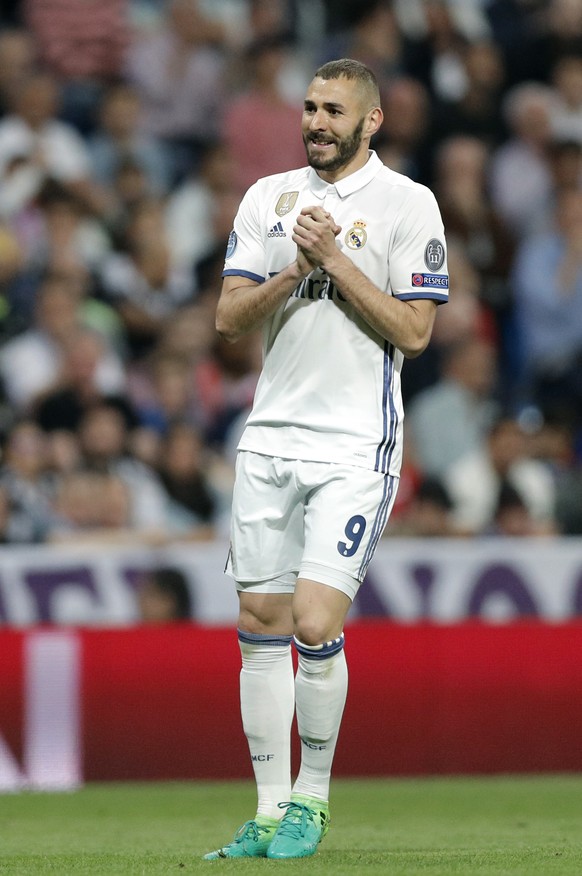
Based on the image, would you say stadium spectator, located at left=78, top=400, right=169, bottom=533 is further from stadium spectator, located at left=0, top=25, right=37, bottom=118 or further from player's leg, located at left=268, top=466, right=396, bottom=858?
player's leg, located at left=268, top=466, right=396, bottom=858

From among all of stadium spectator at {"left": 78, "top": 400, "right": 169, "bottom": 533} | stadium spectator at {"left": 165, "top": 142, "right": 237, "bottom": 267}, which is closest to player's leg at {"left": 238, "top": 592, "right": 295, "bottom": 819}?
stadium spectator at {"left": 78, "top": 400, "right": 169, "bottom": 533}

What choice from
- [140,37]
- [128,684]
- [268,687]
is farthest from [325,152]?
[140,37]

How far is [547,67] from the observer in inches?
519

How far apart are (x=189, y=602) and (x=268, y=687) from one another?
11.5 ft

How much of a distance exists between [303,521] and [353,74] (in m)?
1.38

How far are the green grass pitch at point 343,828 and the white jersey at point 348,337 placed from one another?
1.23 metres

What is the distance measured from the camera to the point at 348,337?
516cm

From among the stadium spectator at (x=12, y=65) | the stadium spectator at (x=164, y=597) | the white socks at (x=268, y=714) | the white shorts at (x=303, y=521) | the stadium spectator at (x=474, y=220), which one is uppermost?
the stadium spectator at (x=12, y=65)

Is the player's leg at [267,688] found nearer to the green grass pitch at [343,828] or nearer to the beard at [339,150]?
the green grass pitch at [343,828]

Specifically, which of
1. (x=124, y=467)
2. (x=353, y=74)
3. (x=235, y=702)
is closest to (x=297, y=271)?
(x=353, y=74)

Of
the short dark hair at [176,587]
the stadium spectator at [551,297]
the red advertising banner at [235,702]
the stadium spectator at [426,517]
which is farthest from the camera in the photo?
the stadium spectator at [551,297]

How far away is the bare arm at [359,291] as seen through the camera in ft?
16.3

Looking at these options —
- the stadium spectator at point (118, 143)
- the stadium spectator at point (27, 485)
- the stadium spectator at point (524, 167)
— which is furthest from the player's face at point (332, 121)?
the stadium spectator at point (524, 167)

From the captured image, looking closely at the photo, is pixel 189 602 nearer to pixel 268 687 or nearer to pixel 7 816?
pixel 7 816
